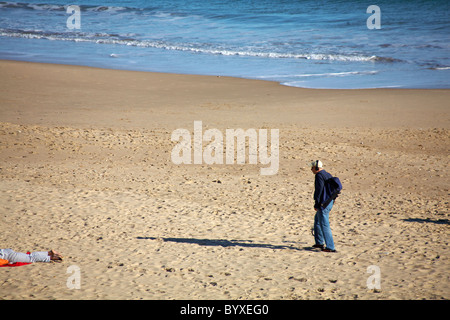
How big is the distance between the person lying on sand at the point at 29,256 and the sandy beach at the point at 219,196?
0.34 ft

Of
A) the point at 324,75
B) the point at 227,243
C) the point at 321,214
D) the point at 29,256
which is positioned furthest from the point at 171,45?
the point at 29,256

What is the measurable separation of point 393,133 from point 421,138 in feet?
2.82

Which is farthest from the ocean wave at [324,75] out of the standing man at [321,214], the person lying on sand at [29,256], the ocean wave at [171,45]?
the person lying on sand at [29,256]

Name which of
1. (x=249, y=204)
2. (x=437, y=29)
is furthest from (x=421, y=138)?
(x=437, y=29)

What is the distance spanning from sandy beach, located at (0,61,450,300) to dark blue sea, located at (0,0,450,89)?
5.32 meters

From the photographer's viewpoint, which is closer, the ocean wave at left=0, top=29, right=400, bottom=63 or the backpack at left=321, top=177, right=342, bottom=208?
the backpack at left=321, top=177, right=342, bottom=208

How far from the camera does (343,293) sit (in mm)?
6414

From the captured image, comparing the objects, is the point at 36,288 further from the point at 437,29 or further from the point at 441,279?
the point at 437,29

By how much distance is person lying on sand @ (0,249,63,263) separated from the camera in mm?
6988

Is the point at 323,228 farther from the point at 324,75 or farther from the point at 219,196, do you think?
the point at 324,75

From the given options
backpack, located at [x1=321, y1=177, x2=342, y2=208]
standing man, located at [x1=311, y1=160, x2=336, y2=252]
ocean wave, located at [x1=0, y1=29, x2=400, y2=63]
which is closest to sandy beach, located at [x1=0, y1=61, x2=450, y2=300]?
standing man, located at [x1=311, y1=160, x2=336, y2=252]

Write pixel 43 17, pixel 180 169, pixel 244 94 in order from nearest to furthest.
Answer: pixel 180 169 → pixel 244 94 → pixel 43 17

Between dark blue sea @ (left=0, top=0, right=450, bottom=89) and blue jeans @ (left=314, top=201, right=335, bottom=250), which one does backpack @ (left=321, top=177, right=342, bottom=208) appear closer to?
blue jeans @ (left=314, top=201, right=335, bottom=250)

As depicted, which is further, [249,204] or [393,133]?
[393,133]
